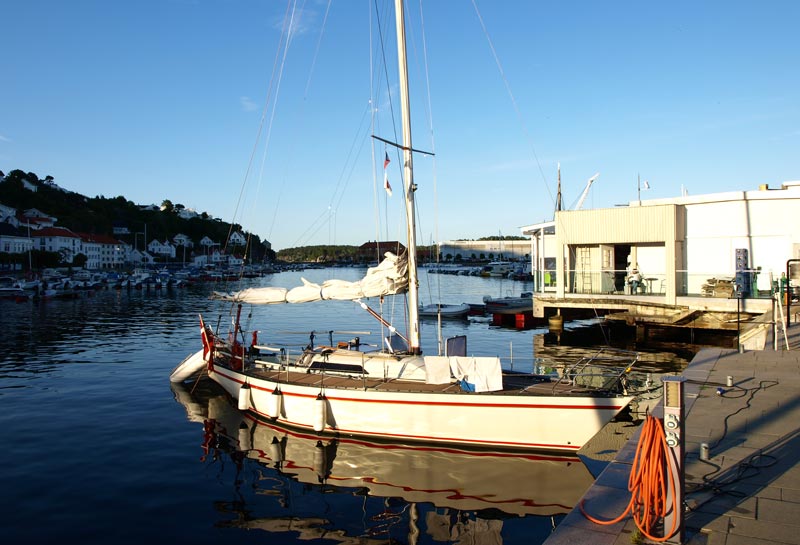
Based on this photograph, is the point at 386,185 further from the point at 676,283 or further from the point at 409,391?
the point at 676,283

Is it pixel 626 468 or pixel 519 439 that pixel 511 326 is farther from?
pixel 626 468

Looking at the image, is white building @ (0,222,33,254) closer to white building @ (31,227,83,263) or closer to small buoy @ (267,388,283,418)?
white building @ (31,227,83,263)

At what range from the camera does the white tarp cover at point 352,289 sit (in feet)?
56.6

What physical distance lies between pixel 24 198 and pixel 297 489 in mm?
188633

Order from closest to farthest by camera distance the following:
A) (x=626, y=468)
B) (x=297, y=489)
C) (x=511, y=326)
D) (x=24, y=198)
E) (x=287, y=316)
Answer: (x=626, y=468)
(x=297, y=489)
(x=511, y=326)
(x=287, y=316)
(x=24, y=198)

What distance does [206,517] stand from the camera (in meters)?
11.3

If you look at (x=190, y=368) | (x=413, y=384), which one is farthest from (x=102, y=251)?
(x=413, y=384)

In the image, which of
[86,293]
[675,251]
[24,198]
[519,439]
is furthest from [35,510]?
[24,198]

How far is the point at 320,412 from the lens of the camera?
15.2 metres

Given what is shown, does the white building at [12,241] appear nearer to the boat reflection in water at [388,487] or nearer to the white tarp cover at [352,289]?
the white tarp cover at [352,289]

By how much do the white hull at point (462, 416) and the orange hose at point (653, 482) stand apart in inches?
264

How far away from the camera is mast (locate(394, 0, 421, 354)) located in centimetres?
1641

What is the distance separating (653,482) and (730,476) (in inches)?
97.4

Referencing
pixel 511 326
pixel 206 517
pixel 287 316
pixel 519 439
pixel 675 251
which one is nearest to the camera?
pixel 206 517
